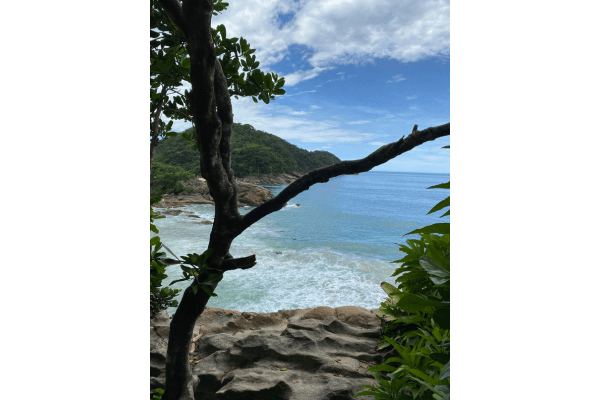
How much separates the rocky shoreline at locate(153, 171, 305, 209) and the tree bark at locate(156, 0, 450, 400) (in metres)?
8.65

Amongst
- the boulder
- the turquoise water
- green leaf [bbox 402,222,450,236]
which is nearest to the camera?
green leaf [bbox 402,222,450,236]

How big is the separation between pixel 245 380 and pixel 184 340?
53 cm

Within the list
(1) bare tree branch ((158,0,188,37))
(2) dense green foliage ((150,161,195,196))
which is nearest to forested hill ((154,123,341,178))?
(1) bare tree branch ((158,0,188,37))

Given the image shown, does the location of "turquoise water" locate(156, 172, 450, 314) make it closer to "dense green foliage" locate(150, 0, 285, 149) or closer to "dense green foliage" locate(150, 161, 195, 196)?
"dense green foliage" locate(150, 0, 285, 149)

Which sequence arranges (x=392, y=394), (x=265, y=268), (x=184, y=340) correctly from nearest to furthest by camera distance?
(x=392, y=394), (x=184, y=340), (x=265, y=268)

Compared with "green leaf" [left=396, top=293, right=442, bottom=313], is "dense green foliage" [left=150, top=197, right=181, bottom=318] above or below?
below

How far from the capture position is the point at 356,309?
3088mm

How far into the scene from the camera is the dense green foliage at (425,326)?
67cm

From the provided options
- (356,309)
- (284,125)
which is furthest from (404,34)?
(356,309)

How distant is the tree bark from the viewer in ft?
3.63

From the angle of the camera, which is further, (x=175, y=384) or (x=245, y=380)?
(x=245, y=380)
